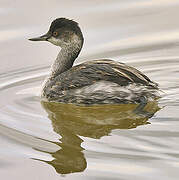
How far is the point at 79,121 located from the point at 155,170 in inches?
71.4

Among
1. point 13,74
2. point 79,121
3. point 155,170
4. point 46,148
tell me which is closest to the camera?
point 155,170

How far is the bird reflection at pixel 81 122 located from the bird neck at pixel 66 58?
2.14ft

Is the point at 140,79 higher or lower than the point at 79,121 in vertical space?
higher

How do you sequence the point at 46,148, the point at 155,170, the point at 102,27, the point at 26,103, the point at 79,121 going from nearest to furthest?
the point at 155,170
the point at 46,148
the point at 79,121
the point at 26,103
the point at 102,27

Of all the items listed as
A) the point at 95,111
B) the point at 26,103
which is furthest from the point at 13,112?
the point at 95,111

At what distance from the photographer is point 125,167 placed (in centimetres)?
655

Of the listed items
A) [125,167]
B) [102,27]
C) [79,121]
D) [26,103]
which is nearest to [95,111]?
[79,121]

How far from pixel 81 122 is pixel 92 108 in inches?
18.6

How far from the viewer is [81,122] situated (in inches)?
314

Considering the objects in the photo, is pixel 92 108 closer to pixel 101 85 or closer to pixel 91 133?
pixel 101 85

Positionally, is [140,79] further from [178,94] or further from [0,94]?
[0,94]

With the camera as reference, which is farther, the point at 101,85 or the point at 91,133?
the point at 101,85

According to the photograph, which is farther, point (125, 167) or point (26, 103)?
point (26, 103)

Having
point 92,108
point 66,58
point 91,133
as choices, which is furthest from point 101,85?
point 66,58
